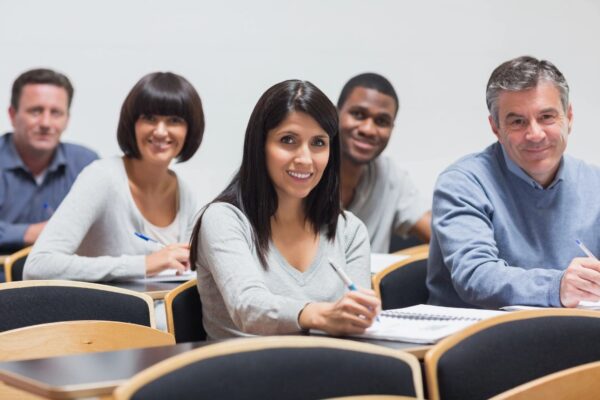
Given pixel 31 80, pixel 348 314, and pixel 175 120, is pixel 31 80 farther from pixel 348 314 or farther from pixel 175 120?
pixel 348 314

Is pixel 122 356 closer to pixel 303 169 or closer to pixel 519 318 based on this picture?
pixel 519 318

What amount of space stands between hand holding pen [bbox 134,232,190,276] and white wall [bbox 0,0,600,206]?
1.58m

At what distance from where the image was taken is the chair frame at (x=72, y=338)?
7.18 feet

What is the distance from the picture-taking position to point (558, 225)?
9.68 feet

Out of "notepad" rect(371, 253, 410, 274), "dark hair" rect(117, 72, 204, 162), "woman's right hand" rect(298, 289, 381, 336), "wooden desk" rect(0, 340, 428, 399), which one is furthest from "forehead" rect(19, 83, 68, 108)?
"wooden desk" rect(0, 340, 428, 399)

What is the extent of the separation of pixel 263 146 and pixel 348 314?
2.21ft

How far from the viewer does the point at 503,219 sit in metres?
2.93

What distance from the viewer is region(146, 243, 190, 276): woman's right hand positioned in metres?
3.42

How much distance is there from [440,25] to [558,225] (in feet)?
9.49

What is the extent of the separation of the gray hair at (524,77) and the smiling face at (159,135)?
1319 millimetres

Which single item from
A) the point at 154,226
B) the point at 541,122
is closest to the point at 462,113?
the point at 154,226

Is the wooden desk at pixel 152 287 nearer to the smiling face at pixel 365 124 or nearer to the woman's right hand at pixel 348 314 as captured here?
the woman's right hand at pixel 348 314

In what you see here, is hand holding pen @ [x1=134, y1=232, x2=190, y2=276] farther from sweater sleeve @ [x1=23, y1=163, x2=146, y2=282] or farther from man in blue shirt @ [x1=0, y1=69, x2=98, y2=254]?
man in blue shirt @ [x1=0, y1=69, x2=98, y2=254]

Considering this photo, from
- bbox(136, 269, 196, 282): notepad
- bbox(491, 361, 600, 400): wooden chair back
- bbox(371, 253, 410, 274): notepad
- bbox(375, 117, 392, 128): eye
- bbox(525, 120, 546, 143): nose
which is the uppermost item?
bbox(525, 120, 546, 143): nose
